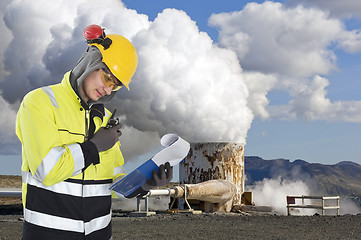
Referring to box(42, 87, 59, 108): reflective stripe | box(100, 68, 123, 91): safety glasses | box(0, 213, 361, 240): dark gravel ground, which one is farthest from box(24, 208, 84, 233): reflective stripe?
box(0, 213, 361, 240): dark gravel ground

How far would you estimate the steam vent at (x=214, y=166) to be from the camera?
1355 centimetres

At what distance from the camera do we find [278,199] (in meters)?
16.8

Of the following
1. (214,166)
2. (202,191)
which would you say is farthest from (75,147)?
(214,166)

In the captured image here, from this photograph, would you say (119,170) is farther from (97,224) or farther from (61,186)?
(61,186)

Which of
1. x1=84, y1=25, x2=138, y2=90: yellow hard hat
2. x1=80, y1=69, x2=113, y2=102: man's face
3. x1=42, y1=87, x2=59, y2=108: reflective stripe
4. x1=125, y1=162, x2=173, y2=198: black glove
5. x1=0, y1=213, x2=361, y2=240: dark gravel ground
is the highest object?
x1=84, y1=25, x2=138, y2=90: yellow hard hat

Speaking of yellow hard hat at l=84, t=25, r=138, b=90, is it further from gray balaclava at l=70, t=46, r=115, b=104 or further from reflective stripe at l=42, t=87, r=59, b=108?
reflective stripe at l=42, t=87, r=59, b=108

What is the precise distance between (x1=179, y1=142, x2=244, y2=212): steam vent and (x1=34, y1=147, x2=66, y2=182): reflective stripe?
11.1 m

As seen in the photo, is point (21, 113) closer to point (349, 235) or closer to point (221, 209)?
point (349, 235)

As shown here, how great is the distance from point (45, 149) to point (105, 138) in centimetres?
36

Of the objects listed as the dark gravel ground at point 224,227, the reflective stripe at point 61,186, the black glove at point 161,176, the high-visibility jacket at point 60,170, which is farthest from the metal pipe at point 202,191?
the reflective stripe at point 61,186

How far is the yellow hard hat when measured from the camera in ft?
9.29

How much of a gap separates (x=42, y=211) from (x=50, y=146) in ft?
1.36

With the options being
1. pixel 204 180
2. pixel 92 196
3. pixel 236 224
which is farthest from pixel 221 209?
pixel 92 196

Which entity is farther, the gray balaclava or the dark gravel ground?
the dark gravel ground
